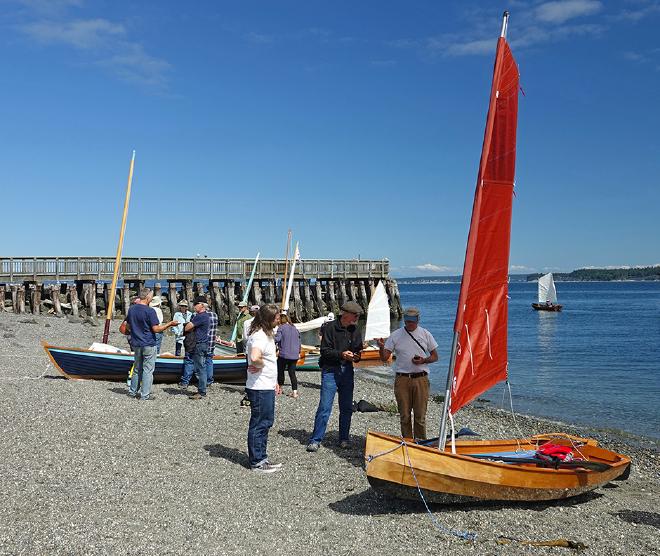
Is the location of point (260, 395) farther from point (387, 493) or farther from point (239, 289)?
point (239, 289)

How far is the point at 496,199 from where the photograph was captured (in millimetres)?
7633

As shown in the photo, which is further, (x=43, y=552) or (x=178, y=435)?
(x=178, y=435)

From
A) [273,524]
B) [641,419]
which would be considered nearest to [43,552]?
[273,524]

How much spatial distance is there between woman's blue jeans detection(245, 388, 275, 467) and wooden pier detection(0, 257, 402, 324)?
29.0 meters

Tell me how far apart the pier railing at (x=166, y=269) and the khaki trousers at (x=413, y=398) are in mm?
29599

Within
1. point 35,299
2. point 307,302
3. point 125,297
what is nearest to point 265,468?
point 35,299

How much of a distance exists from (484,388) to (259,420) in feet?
9.47

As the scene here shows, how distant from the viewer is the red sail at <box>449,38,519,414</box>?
7.19m

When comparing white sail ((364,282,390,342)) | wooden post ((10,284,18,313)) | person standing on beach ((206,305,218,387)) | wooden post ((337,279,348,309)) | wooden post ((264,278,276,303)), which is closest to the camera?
person standing on beach ((206,305,218,387))

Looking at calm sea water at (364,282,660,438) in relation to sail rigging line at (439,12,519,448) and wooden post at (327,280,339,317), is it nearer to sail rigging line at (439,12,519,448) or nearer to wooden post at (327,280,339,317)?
wooden post at (327,280,339,317)

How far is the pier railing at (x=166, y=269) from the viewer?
114 feet

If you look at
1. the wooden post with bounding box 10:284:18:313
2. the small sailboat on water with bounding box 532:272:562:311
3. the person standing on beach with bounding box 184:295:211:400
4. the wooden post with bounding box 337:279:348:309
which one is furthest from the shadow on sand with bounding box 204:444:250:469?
the small sailboat on water with bounding box 532:272:562:311

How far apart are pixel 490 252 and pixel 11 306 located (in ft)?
109

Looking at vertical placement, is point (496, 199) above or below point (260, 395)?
above
